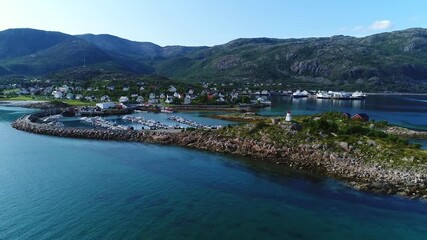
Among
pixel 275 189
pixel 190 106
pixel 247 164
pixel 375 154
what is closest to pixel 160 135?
pixel 247 164

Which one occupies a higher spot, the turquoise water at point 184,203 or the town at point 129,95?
the town at point 129,95

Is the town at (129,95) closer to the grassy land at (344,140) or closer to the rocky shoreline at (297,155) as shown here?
the rocky shoreline at (297,155)

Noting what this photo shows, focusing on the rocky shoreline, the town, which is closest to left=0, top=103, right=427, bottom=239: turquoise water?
the rocky shoreline

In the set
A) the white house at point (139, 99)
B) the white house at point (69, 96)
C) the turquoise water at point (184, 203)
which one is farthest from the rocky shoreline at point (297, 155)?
the white house at point (69, 96)

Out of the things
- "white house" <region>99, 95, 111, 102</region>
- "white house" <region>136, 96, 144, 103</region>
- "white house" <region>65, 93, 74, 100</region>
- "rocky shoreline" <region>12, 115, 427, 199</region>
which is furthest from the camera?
"white house" <region>65, 93, 74, 100</region>

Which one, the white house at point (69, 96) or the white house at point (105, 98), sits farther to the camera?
the white house at point (69, 96)

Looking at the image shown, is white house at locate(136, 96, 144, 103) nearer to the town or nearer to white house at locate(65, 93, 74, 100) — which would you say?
the town
